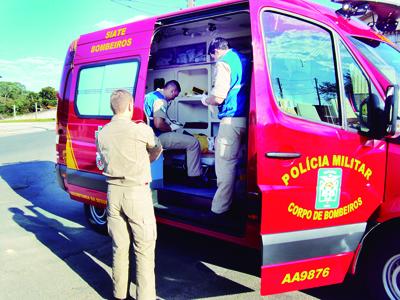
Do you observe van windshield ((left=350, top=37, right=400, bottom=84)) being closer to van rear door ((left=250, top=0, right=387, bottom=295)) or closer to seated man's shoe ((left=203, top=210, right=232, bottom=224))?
van rear door ((left=250, top=0, right=387, bottom=295))

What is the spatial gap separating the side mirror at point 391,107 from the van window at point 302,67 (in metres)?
0.38

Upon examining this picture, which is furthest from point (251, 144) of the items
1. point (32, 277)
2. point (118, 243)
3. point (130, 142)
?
point (32, 277)

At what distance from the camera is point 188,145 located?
15.8ft

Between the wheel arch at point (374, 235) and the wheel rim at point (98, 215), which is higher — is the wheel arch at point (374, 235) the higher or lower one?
the higher one

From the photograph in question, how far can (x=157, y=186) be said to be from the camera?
14.8 feet

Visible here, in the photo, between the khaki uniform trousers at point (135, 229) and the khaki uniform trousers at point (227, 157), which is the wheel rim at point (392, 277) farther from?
the khaki uniform trousers at point (135, 229)

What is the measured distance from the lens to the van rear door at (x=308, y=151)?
282cm

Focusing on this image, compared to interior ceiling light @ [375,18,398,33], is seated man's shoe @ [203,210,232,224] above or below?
below

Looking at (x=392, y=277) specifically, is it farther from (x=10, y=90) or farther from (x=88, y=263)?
(x=10, y=90)

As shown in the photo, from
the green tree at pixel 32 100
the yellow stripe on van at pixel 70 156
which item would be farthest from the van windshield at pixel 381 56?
the green tree at pixel 32 100

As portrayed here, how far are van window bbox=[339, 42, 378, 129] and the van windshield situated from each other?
0.51 feet

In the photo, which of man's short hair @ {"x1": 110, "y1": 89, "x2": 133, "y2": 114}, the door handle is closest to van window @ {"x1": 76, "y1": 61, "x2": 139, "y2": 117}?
man's short hair @ {"x1": 110, "y1": 89, "x2": 133, "y2": 114}

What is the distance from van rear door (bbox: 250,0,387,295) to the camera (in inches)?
111

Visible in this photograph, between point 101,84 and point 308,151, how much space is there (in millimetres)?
2962
